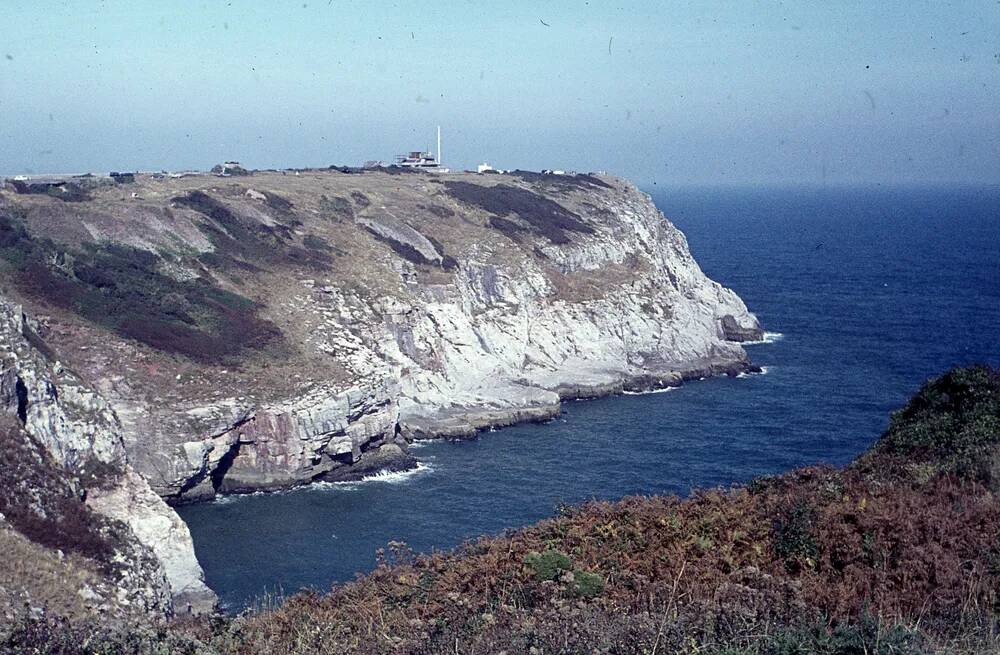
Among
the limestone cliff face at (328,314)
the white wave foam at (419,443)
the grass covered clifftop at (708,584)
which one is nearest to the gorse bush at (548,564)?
the grass covered clifftop at (708,584)

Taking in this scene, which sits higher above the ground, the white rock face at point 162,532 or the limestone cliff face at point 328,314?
the limestone cliff face at point 328,314

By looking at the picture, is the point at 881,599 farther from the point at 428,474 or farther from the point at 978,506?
the point at 428,474

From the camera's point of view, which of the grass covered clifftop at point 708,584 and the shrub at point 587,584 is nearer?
the grass covered clifftop at point 708,584

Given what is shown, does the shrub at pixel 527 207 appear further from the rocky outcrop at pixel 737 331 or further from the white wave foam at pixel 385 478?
the white wave foam at pixel 385 478

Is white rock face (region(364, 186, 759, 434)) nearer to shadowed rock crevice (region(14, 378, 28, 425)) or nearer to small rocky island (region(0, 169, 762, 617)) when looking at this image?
small rocky island (region(0, 169, 762, 617))

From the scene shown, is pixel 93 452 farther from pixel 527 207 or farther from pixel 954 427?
pixel 527 207

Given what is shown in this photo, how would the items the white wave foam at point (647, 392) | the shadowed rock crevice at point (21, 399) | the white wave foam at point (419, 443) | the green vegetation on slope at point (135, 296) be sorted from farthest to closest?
the white wave foam at point (647, 392)
the white wave foam at point (419, 443)
the green vegetation on slope at point (135, 296)
the shadowed rock crevice at point (21, 399)

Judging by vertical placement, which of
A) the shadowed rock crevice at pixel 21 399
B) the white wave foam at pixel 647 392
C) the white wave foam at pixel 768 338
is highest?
the shadowed rock crevice at pixel 21 399

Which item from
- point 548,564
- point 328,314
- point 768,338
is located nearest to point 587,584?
point 548,564
